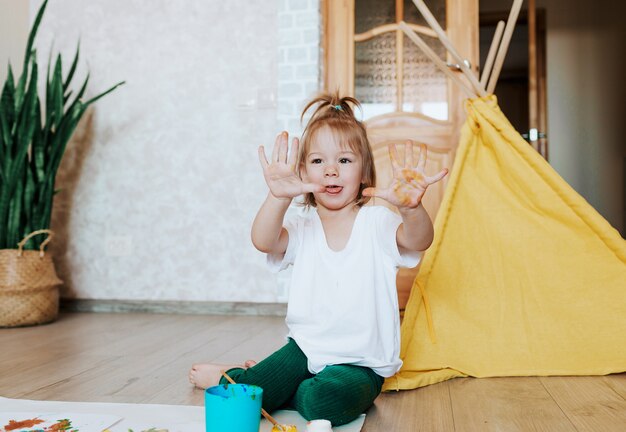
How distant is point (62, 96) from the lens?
229cm

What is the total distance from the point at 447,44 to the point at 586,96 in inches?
113

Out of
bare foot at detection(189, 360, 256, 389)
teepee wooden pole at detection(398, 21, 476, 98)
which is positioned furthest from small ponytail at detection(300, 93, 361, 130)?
bare foot at detection(189, 360, 256, 389)

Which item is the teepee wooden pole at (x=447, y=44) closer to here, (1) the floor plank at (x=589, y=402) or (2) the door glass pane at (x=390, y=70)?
(1) the floor plank at (x=589, y=402)

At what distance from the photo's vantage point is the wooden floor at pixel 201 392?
1028 mm

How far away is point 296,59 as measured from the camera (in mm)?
2418

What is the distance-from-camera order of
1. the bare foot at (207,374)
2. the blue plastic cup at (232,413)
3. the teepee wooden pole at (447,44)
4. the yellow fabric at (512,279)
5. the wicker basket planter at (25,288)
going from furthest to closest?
1. the wicker basket planter at (25,288)
2. the teepee wooden pole at (447,44)
3. the yellow fabric at (512,279)
4. the bare foot at (207,374)
5. the blue plastic cup at (232,413)

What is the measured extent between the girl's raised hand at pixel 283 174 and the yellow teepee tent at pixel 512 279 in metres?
0.53

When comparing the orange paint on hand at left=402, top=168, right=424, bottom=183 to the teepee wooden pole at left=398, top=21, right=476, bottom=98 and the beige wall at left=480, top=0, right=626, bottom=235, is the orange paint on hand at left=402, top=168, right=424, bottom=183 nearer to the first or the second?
the teepee wooden pole at left=398, top=21, right=476, bottom=98

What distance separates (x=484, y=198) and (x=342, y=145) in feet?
1.82

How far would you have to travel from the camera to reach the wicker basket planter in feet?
6.95

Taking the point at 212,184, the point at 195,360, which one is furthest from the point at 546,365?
the point at 212,184

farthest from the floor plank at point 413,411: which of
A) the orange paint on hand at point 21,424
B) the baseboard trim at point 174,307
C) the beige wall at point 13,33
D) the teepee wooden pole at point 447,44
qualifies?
the beige wall at point 13,33

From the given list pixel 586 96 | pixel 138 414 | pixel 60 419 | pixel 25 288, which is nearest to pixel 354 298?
pixel 138 414

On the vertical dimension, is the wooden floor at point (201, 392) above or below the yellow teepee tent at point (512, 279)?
below
